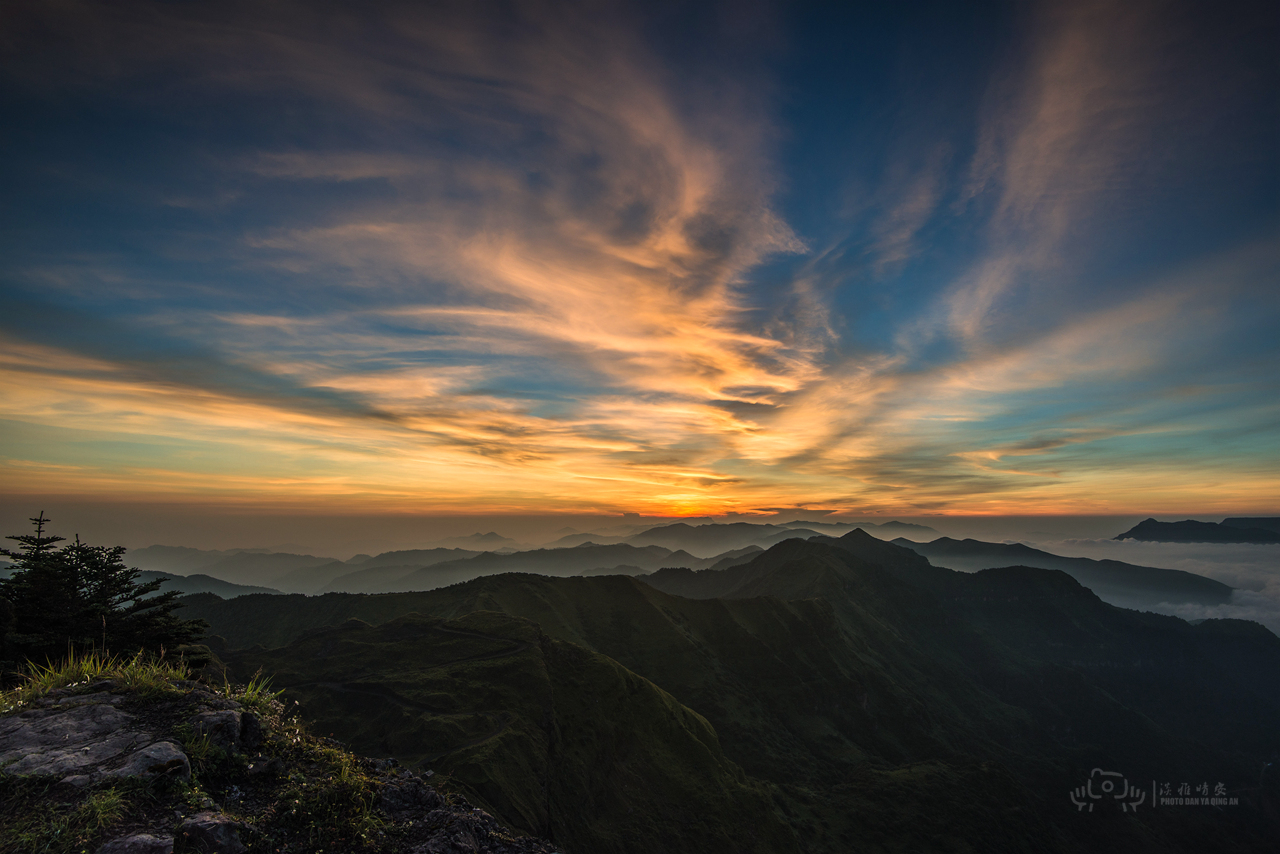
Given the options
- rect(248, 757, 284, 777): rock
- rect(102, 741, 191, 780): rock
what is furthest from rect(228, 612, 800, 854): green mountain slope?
rect(102, 741, 191, 780): rock

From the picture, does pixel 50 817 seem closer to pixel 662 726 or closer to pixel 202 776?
pixel 202 776

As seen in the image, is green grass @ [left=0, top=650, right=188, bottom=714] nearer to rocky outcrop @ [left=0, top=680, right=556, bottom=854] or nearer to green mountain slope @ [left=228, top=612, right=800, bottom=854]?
rocky outcrop @ [left=0, top=680, right=556, bottom=854]

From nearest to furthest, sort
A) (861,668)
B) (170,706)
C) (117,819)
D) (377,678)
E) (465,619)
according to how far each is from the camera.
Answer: (117,819), (170,706), (377,678), (465,619), (861,668)

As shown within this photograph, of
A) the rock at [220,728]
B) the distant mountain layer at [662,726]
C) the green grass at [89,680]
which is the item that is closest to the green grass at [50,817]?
the rock at [220,728]

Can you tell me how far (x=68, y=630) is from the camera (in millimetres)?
35594

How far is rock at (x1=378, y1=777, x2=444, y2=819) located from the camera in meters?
12.3

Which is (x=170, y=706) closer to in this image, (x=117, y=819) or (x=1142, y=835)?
(x=117, y=819)

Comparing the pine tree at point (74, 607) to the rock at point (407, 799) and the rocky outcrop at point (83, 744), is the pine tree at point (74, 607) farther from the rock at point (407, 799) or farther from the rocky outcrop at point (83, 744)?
the rock at point (407, 799)

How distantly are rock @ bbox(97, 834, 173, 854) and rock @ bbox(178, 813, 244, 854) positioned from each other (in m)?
0.40

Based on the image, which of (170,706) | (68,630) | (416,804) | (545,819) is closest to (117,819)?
(170,706)

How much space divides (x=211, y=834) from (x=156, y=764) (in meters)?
2.35

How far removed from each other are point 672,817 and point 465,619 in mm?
63802

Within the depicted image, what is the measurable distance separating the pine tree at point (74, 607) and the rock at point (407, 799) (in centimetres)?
3548

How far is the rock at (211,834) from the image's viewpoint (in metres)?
9.03
